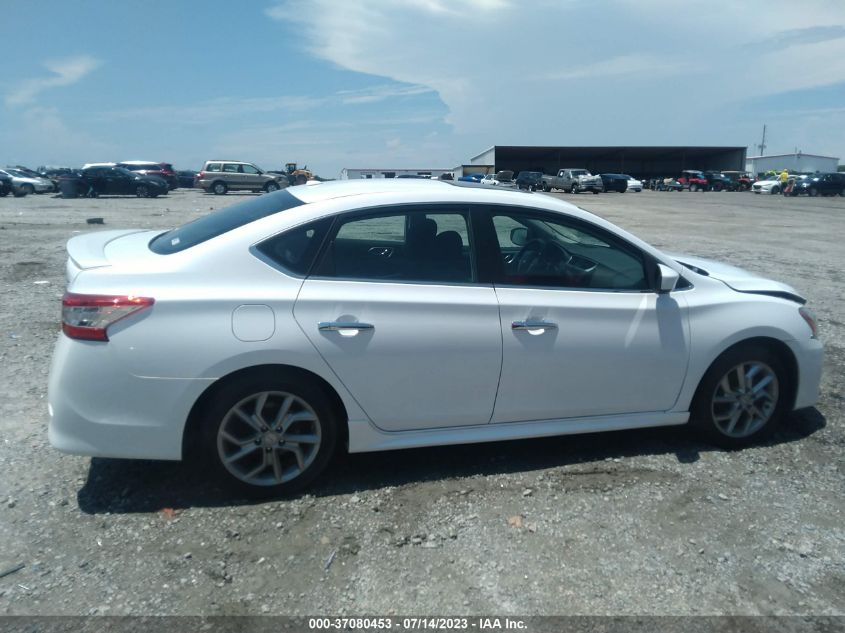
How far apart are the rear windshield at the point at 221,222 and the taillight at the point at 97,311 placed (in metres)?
0.41

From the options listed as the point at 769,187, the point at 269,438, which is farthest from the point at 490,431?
the point at 769,187

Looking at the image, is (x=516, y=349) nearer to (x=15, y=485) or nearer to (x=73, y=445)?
(x=73, y=445)

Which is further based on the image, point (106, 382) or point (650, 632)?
point (106, 382)

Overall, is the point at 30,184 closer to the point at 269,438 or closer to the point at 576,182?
the point at 576,182

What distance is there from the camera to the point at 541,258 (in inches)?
155

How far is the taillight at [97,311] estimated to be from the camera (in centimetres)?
316

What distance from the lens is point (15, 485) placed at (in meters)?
3.61

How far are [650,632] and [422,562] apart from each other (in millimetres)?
1003

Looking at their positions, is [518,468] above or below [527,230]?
below

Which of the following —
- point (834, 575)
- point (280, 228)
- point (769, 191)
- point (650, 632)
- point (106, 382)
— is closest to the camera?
point (650, 632)

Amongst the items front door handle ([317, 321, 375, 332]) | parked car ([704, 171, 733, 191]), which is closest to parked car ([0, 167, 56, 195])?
front door handle ([317, 321, 375, 332])

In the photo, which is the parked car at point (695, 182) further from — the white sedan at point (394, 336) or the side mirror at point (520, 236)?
the side mirror at point (520, 236)

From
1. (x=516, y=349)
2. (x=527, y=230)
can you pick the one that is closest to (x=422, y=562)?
(x=516, y=349)

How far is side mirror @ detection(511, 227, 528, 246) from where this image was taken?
13.3ft
